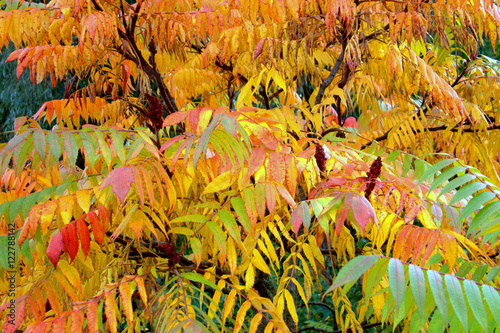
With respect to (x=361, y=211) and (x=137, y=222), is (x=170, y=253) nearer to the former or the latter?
(x=137, y=222)

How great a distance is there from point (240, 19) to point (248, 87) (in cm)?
44

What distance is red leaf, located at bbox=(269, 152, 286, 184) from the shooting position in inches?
43.7

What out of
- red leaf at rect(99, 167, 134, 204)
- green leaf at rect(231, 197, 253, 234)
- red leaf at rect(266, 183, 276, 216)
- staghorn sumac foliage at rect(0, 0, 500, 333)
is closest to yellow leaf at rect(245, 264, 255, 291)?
staghorn sumac foliage at rect(0, 0, 500, 333)

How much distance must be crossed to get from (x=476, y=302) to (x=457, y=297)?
40 mm

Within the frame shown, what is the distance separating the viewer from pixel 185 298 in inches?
44.9

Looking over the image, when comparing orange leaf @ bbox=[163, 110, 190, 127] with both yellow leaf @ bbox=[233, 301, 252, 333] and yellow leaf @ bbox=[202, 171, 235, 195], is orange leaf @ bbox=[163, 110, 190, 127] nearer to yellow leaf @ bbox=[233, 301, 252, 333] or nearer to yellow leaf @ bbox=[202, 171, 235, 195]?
yellow leaf @ bbox=[202, 171, 235, 195]

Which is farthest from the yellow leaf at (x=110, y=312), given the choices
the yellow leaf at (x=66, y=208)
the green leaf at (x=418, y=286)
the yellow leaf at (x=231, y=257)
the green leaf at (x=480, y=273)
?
the green leaf at (x=480, y=273)

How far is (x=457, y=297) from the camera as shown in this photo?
0.83m

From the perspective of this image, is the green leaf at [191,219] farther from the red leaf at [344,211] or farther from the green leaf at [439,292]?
the green leaf at [439,292]

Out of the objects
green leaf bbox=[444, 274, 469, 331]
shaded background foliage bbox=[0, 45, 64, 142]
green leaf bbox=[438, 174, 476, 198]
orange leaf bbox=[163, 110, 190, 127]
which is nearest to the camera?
green leaf bbox=[444, 274, 469, 331]

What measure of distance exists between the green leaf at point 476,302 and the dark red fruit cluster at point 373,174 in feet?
1.29

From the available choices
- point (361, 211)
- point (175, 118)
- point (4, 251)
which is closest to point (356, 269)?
point (361, 211)

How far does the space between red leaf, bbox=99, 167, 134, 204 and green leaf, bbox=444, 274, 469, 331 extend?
0.79m

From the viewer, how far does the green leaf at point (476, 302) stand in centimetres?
79
